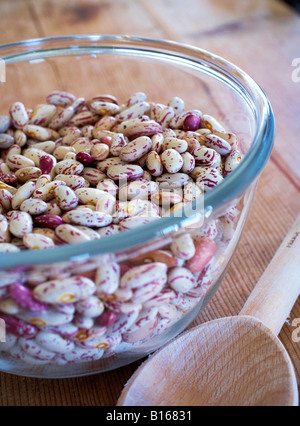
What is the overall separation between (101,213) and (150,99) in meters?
0.34

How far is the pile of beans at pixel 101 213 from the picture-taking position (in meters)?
0.30

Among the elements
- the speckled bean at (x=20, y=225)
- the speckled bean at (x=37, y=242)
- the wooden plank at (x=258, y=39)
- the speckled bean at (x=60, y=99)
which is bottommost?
the speckled bean at (x=20, y=225)

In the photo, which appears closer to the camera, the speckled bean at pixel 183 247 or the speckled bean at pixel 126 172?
the speckled bean at pixel 183 247

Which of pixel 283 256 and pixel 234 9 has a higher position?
pixel 234 9

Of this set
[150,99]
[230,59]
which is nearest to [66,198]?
[150,99]

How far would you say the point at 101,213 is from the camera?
Answer: 0.36 m

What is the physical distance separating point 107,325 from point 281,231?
0.88 feet

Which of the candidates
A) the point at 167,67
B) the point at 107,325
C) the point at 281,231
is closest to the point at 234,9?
the point at 167,67

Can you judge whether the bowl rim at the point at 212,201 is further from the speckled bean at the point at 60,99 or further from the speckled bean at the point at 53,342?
the speckled bean at the point at 60,99

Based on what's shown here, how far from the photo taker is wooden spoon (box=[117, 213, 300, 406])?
0.35 metres

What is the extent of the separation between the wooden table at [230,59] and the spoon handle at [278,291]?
3 centimetres

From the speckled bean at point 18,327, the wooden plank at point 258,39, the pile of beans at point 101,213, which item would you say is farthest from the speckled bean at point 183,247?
the wooden plank at point 258,39
